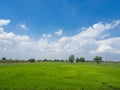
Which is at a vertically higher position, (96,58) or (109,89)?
(96,58)

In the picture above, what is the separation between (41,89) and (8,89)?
388 centimetres

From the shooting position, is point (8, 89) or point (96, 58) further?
point (96, 58)

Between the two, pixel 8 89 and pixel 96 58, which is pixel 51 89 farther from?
pixel 96 58

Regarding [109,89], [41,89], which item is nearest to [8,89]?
[41,89]

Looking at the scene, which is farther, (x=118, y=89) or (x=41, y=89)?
(x=118, y=89)

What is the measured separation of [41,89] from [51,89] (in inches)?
61.5

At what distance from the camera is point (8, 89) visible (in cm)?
2406

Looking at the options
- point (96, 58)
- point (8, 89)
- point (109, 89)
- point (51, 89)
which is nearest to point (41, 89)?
point (51, 89)

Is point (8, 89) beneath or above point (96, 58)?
beneath

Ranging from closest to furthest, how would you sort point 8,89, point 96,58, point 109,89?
point 8,89
point 109,89
point 96,58

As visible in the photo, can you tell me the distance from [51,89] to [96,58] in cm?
16647

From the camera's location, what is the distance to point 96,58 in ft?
616

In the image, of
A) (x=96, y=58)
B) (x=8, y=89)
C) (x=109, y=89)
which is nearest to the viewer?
(x=8, y=89)

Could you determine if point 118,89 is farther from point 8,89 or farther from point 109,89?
point 8,89
